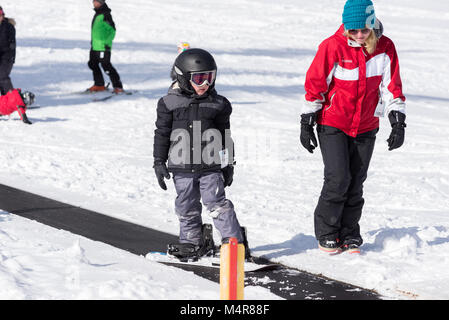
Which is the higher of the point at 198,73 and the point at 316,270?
the point at 198,73

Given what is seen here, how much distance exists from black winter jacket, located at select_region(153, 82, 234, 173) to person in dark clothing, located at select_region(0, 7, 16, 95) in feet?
26.2

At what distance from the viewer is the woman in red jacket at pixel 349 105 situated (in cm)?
581

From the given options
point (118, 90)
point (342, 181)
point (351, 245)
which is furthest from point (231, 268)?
point (118, 90)

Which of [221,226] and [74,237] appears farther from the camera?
[74,237]

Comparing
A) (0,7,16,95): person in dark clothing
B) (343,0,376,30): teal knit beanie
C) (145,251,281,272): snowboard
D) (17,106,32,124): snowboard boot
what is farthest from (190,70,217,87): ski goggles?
(0,7,16,95): person in dark clothing

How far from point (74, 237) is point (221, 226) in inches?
55.7

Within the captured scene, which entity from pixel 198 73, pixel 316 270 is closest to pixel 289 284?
pixel 316 270

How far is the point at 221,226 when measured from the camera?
591cm

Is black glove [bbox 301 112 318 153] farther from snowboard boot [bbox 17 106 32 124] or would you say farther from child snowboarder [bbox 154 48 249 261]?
snowboard boot [bbox 17 106 32 124]

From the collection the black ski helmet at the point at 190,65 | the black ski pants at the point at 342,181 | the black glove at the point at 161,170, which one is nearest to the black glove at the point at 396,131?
the black ski pants at the point at 342,181

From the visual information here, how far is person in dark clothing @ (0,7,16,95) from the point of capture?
Result: 1309 cm

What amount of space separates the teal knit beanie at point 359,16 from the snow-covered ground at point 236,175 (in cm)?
182
